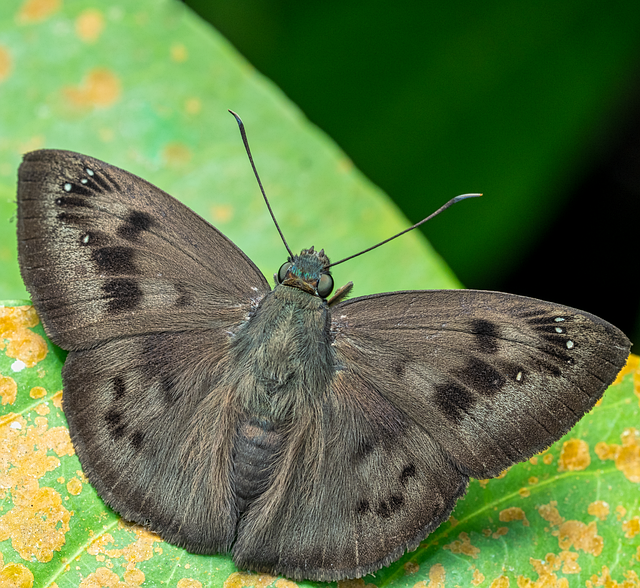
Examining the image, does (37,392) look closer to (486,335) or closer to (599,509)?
(486,335)

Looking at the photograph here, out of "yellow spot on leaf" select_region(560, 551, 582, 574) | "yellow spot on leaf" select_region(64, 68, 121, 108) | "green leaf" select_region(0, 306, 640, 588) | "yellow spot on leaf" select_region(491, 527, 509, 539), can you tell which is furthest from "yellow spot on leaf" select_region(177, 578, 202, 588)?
"yellow spot on leaf" select_region(64, 68, 121, 108)

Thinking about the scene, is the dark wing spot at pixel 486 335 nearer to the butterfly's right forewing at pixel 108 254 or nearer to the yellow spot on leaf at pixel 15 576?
the butterfly's right forewing at pixel 108 254

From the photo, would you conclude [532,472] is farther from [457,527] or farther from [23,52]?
[23,52]

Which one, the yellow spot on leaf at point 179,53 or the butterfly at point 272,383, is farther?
the yellow spot on leaf at point 179,53

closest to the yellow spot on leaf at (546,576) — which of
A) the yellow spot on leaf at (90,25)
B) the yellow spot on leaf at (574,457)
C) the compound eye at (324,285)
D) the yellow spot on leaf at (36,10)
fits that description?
the yellow spot on leaf at (574,457)

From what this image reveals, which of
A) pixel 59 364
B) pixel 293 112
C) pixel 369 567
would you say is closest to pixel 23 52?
pixel 293 112

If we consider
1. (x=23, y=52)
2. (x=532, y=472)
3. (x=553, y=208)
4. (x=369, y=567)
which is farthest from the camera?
(x=553, y=208)
